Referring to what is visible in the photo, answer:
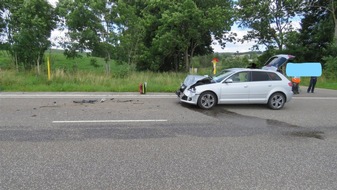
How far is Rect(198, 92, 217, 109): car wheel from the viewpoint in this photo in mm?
8547

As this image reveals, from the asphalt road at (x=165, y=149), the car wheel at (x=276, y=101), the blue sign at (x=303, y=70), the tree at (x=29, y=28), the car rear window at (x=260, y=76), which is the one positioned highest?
the tree at (x=29, y=28)

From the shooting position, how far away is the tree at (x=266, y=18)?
3077cm

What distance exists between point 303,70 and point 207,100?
29.7 feet

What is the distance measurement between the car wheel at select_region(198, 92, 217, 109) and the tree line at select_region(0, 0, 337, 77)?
464 inches

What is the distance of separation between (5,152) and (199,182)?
3506 millimetres

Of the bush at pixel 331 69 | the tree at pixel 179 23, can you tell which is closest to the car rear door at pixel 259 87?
the tree at pixel 179 23

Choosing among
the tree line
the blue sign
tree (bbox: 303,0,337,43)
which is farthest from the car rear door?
tree (bbox: 303,0,337,43)

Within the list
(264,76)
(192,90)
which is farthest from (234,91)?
(192,90)

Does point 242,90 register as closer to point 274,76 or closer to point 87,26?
point 274,76

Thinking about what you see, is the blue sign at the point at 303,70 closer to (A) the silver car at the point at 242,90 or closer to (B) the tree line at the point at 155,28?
(A) the silver car at the point at 242,90

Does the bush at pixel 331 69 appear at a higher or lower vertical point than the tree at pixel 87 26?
lower

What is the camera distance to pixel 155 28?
27.3 metres

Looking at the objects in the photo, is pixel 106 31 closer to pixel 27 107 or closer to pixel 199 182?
pixel 27 107

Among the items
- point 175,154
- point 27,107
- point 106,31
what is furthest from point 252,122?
point 106,31
